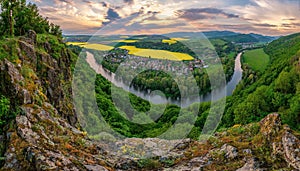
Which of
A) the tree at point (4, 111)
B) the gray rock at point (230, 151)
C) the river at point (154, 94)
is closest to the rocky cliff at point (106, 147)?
the gray rock at point (230, 151)

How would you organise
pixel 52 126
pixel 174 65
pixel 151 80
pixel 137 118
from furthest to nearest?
pixel 151 80, pixel 174 65, pixel 137 118, pixel 52 126

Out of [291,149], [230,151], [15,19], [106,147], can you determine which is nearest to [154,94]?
[15,19]

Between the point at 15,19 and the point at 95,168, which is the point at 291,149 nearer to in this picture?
the point at 95,168

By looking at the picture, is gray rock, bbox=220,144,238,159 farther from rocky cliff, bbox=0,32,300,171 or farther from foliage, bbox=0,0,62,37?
foliage, bbox=0,0,62,37

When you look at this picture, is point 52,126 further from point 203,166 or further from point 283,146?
point 283,146

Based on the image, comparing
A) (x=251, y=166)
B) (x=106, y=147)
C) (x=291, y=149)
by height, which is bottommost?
(x=106, y=147)

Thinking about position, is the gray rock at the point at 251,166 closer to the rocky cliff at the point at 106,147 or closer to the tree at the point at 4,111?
the rocky cliff at the point at 106,147

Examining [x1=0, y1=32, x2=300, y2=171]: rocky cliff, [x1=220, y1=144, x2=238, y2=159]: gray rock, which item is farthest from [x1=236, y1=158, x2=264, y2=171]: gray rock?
[x1=220, y1=144, x2=238, y2=159]: gray rock

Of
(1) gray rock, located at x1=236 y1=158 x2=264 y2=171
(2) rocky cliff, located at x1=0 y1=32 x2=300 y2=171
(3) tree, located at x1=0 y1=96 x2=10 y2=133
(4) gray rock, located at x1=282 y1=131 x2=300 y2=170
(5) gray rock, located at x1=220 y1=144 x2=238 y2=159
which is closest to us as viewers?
(4) gray rock, located at x1=282 y1=131 x2=300 y2=170

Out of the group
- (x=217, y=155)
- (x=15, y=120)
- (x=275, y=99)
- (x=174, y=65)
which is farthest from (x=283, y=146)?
(x=174, y=65)
